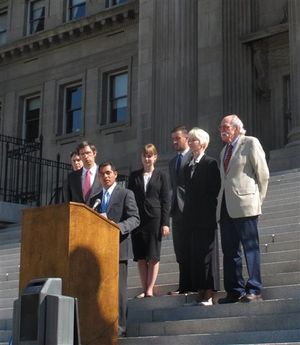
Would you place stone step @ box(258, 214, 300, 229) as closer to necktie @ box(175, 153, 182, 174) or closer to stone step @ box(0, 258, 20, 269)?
necktie @ box(175, 153, 182, 174)

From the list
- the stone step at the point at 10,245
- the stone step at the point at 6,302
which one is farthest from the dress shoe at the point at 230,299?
the stone step at the point at 10,245

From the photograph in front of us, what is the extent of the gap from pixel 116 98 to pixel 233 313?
884 inches

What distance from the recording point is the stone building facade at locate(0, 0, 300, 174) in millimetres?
23734

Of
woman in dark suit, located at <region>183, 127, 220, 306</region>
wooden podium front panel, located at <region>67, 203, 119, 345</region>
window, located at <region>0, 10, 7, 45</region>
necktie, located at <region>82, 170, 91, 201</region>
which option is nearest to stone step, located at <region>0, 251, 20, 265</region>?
necktie, located at <region>82, 170, 91, 201</region>

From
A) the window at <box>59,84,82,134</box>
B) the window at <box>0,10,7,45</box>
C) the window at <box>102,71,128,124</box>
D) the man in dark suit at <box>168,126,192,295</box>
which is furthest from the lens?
the window at <box>0,10,7,45</box>

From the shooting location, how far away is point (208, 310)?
27.9 ft

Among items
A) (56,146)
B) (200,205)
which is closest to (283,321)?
(200,205)

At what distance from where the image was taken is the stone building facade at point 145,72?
934 inches

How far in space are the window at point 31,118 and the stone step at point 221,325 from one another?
24263 millimetres

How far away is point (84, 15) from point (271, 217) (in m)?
20.6

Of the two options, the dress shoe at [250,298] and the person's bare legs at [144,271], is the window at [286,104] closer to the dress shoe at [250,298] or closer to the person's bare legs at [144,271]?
Answer: the person's bare legs at [144,271]

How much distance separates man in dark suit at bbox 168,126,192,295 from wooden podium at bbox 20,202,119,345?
52.6 inches

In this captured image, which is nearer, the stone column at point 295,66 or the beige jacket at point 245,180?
the beige jacket at point 245,180

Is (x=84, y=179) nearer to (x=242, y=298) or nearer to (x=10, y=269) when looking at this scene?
(x=242, y=298)
